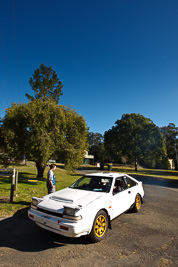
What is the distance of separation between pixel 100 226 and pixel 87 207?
0.68 meters

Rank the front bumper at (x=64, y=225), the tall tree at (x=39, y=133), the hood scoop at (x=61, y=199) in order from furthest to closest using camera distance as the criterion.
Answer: the tall tree at (x=39, y=133) < the hood scoop at (x=61, y=199) < the front bumper at (x=64, y=225)

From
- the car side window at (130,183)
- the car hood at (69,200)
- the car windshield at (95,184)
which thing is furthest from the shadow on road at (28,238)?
the car side window at (130,183)

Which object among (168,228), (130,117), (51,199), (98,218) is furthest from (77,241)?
(130,117)

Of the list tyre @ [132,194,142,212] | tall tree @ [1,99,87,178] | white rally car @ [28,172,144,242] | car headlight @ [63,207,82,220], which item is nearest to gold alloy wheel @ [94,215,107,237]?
white rally car @ [28,172,144,242]

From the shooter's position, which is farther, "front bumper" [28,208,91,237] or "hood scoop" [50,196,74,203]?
"hood scoop" [50,196,74,203]

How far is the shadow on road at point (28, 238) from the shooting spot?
10.8 ft

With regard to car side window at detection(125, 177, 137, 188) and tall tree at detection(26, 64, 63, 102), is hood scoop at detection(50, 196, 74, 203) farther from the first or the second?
tall tree at detection(26, 64, 63, 102)

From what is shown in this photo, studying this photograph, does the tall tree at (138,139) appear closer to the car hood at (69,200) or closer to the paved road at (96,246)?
the paved road at (96,246)

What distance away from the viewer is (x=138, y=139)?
102ft

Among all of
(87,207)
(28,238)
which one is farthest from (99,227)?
(28,238)

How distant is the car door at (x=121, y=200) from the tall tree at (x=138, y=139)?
26.1 metres

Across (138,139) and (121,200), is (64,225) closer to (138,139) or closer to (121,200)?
(121,200)

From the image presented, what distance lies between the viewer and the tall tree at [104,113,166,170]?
1188 inches

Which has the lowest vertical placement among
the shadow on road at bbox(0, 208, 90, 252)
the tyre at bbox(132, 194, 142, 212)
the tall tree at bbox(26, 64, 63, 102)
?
the shadow on road at bbox(0, 208, 90, 252)
